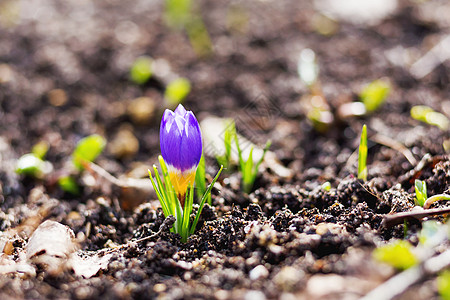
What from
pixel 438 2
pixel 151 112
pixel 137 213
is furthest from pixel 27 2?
pixel 438 2

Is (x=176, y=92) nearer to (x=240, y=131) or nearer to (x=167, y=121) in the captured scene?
(x=240, y=131)

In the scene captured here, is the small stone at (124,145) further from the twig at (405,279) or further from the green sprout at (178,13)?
the twig at (405,279)

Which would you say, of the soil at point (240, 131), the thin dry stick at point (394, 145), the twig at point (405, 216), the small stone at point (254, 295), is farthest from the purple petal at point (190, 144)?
the thin dry stick at point (394, 145)

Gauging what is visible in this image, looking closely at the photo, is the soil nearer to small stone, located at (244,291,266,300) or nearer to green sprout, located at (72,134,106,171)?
small stone, located at (244,291,266,300)

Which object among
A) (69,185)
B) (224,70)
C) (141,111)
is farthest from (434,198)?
(224,70)

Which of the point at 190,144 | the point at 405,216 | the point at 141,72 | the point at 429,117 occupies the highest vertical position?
the point at 141,72

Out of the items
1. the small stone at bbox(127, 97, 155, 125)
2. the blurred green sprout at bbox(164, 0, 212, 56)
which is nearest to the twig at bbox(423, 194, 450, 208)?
the small stone at bbox(127, 97, 155, 125)

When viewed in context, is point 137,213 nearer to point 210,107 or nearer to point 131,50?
point 210,107
